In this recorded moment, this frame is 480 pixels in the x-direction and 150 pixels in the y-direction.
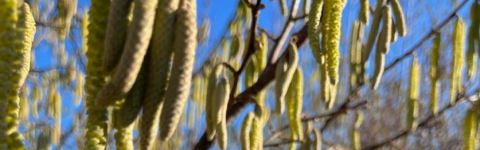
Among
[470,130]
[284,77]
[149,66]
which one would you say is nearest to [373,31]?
[284,77]

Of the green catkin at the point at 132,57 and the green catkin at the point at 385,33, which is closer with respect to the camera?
the green catkin at the point at 132,57

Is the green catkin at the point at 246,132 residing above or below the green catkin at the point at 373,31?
below

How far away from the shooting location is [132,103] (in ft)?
1.13

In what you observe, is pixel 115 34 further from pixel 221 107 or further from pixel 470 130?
pixel 470 130

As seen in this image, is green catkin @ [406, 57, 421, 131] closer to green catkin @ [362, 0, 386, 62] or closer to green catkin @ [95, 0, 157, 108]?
green catkin @ [362, 0, 386, 62]

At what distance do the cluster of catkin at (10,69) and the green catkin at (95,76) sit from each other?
5cm

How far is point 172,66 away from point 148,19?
0.11ft

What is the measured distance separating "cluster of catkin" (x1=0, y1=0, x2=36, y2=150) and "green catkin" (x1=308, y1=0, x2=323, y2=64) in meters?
0.35

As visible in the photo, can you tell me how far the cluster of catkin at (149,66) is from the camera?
13.0 inches

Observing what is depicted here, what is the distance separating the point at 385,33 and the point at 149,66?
0.60 meters

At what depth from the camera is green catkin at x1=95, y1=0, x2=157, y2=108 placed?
32 cm

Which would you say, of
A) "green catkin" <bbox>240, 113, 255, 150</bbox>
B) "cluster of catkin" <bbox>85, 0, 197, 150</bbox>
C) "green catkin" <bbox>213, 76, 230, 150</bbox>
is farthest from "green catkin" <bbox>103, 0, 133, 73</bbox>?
"green catkin" <bbox>240, 113, 255, 150</bbox>

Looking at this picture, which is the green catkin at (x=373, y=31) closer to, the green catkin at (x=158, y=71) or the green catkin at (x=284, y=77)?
the green catkin at (x=284, y=77)

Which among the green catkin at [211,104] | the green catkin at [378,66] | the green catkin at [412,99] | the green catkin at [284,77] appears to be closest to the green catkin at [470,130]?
the green catkin at [412,99]
